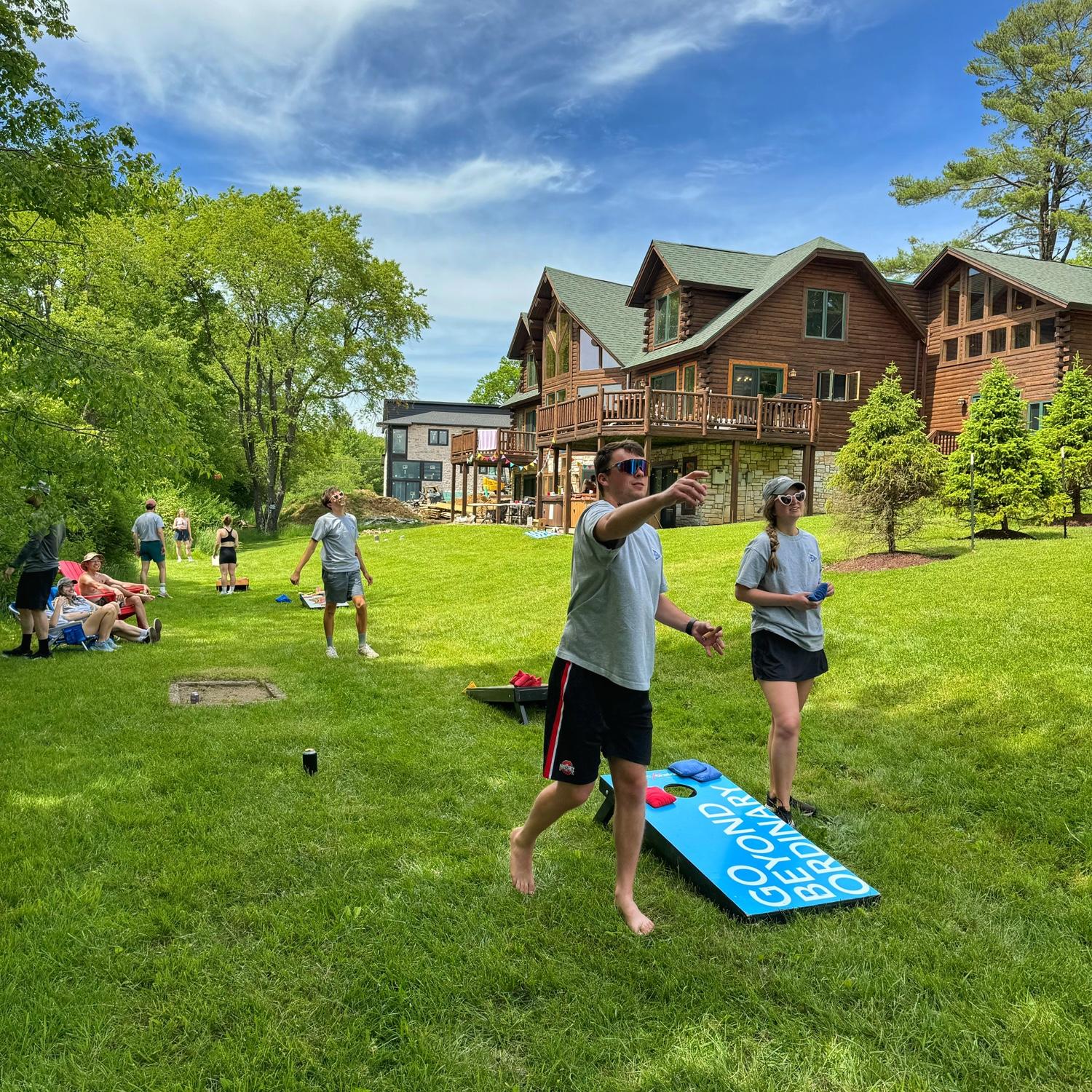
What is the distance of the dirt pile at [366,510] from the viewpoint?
41500 millimetres

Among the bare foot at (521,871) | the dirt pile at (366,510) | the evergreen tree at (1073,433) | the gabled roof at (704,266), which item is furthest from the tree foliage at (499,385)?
the bare foot at (521,871)

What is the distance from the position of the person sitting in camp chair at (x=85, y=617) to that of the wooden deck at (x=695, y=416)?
15.2 meters

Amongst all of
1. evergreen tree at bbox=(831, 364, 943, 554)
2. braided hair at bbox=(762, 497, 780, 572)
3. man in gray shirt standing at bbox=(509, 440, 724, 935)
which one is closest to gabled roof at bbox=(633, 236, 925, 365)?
evergreen tree at bbox=(831, 364, 943, 554)

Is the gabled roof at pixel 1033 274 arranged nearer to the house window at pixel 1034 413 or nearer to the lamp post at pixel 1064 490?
the house window at pixel 1034 413

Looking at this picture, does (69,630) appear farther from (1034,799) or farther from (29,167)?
(1034,799)

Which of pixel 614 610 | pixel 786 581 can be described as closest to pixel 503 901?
pixel 614 610

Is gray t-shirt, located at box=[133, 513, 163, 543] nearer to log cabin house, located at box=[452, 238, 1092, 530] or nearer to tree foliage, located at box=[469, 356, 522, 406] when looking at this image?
log cabin house, located at box=[452, 238, 1092, 530]

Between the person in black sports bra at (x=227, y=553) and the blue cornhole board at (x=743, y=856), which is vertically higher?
the person in black sports bra at (x=227, y=553)

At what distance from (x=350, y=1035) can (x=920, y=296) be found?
32.7 metres

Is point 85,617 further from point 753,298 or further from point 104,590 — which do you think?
point 753,298

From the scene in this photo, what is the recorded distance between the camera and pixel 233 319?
3547 cm

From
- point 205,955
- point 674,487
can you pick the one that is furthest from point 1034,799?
point 205,955

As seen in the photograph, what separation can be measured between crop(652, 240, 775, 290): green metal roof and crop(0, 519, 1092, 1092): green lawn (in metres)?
20.3

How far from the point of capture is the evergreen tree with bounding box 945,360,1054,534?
1405cm
